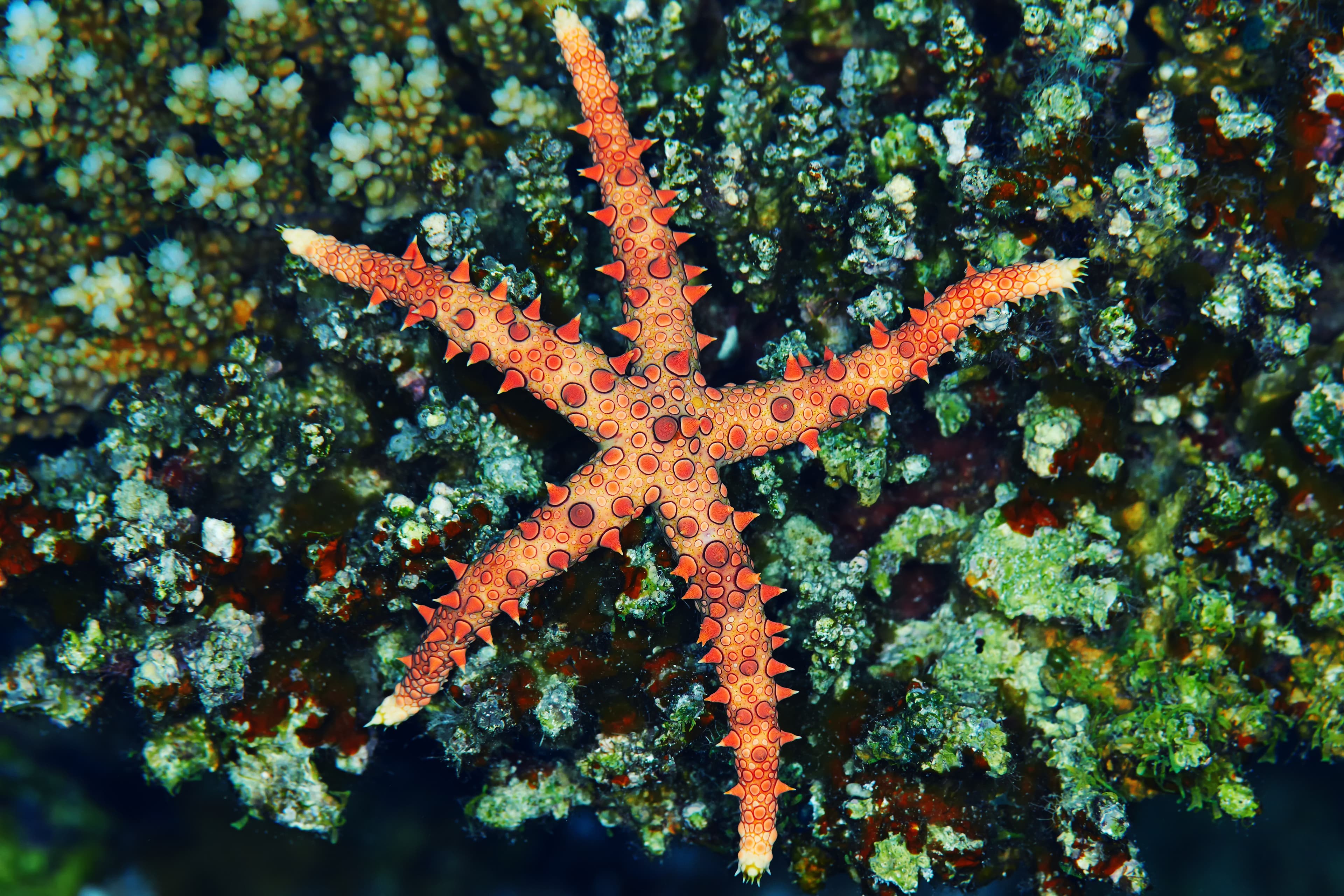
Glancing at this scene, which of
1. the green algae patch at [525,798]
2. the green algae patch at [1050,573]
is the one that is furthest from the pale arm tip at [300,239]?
the green algae patch at [1050,573]

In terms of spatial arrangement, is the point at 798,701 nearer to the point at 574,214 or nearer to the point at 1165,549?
the point at 1165,549

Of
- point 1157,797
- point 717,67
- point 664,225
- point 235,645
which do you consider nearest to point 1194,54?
point 717,67

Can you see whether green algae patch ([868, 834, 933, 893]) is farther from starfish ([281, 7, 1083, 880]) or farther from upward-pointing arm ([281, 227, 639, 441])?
upward-pointing arm ([281, 227, 639, 441])

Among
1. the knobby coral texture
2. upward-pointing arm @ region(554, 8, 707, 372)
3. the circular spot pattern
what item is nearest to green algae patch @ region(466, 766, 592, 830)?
the knobby coral texture

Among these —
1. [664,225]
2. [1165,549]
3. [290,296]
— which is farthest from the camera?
[290,296]

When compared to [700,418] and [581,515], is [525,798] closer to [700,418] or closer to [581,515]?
[581,515]

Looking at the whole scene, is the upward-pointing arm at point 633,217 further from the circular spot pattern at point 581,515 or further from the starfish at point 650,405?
the circular spot pattern at point 581,515
